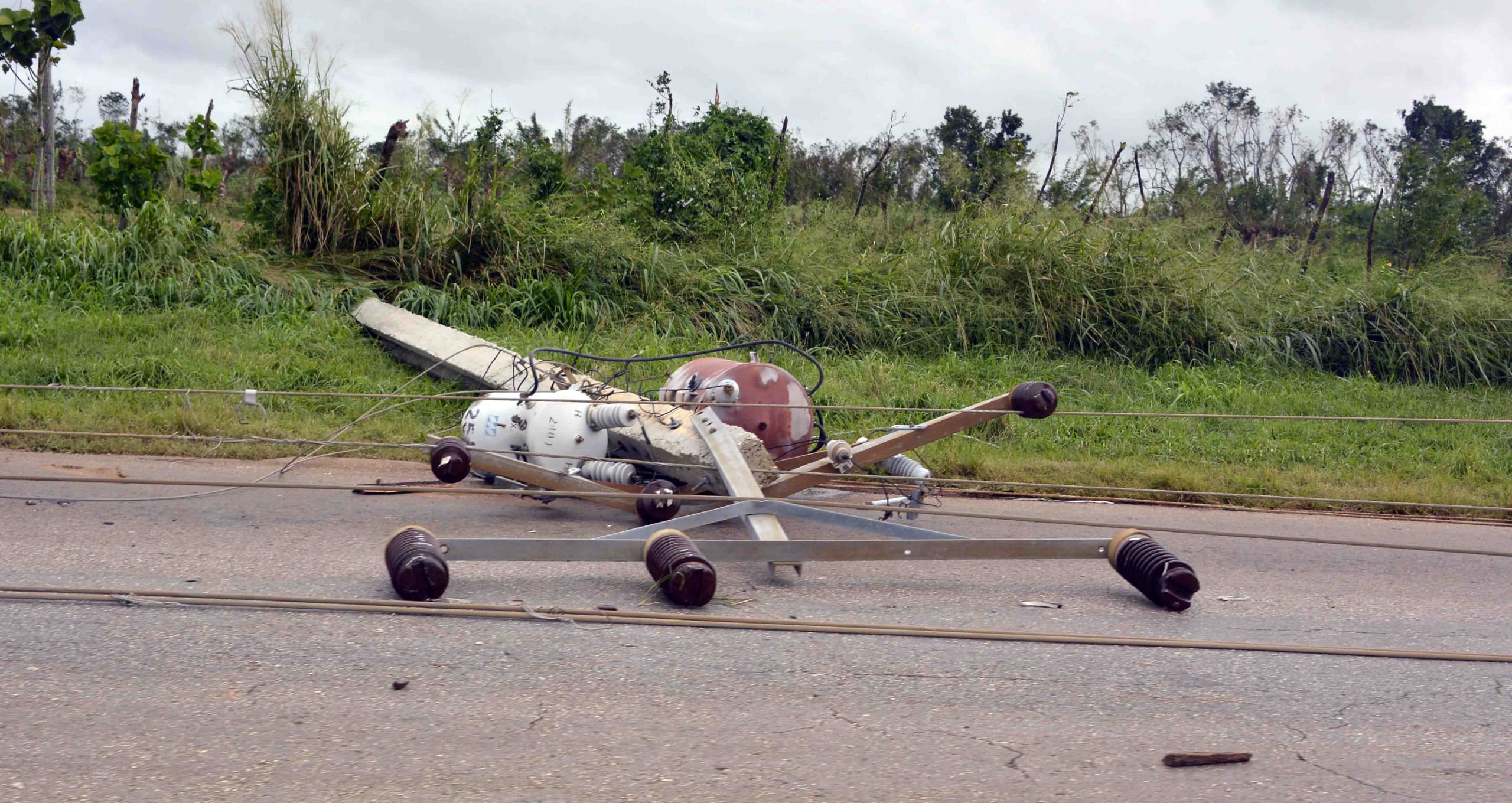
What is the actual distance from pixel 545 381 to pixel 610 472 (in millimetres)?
1378

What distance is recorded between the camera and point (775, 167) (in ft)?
47.6

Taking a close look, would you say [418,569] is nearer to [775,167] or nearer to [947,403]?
[947,403]

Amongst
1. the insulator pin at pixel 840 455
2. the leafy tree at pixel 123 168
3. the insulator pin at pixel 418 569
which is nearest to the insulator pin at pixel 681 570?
the insulator pin at pixel 418 569

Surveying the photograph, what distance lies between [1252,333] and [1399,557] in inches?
219

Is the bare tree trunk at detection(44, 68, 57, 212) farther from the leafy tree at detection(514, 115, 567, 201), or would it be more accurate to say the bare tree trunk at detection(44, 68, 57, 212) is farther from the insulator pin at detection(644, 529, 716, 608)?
the insulator pin at detection(644, 529, 716, 608)

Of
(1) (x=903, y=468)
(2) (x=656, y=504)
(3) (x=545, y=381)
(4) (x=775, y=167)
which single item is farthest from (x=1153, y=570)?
(4) (x=775, y=167)

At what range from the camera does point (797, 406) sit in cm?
531

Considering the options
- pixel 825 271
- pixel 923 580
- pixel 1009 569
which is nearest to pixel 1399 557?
pixel 1009 569

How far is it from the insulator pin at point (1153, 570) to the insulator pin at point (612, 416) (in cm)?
229

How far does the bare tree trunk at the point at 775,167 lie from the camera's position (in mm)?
13367

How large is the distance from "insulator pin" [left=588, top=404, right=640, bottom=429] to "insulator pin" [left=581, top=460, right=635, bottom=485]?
186 millimetres

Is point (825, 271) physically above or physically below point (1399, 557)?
above

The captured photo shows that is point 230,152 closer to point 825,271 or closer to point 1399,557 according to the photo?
point 825,271

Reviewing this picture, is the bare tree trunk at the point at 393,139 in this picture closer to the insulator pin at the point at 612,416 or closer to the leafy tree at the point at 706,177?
the leafy tree at the point at 706,177
